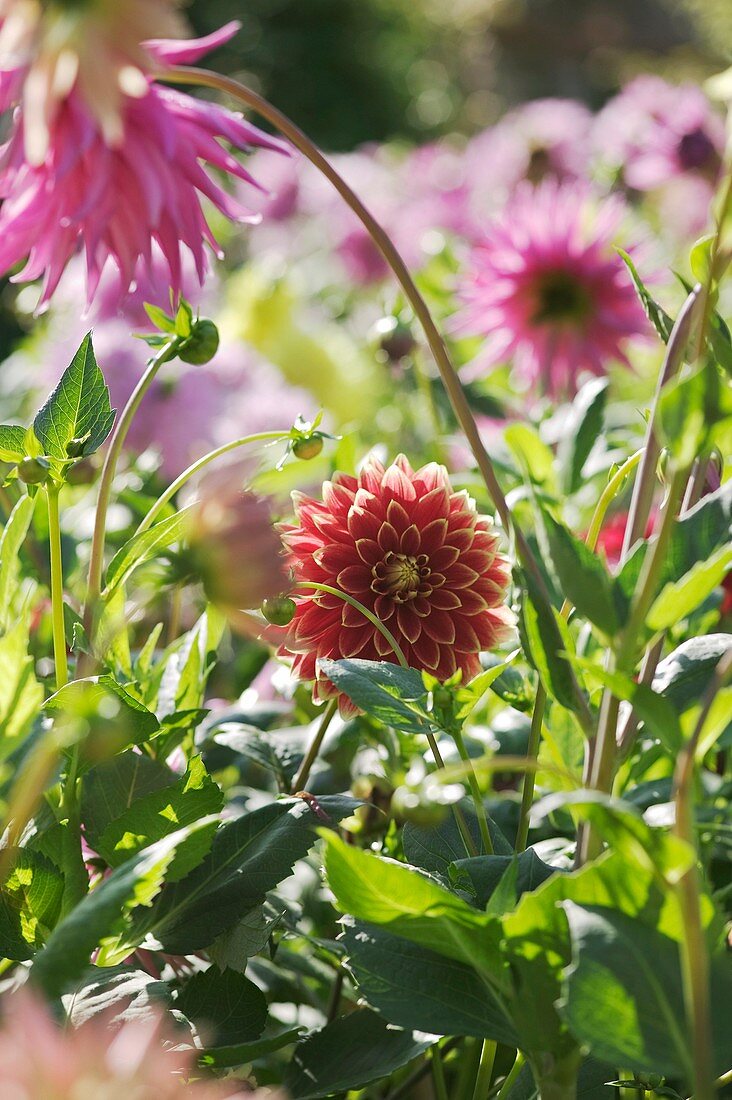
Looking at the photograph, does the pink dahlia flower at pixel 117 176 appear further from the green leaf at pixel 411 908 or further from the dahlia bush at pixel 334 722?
the green leaf at pixel 411 908

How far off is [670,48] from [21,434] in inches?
231

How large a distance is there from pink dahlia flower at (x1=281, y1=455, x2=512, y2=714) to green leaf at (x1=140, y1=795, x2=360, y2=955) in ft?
0.17

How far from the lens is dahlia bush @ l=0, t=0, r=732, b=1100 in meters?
0.24

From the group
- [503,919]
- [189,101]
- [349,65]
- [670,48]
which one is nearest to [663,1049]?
[503,919]

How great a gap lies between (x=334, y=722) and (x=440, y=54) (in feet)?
22.4

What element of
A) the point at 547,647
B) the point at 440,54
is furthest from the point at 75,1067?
the point at 440,54

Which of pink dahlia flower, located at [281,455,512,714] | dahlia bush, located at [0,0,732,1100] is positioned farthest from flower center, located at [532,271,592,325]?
pink dahlia flower, located at [281,455,512,714]

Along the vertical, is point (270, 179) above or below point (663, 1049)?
above

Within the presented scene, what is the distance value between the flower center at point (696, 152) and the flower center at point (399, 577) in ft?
3.86

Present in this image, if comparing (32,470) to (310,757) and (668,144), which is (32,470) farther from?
(668,144)

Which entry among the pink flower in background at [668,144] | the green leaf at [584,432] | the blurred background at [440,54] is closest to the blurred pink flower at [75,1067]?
the green leaf at [584,432]

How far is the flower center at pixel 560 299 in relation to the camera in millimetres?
883

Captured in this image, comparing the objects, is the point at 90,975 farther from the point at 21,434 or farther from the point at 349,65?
the point at 349,65

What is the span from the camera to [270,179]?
5.90 feet
